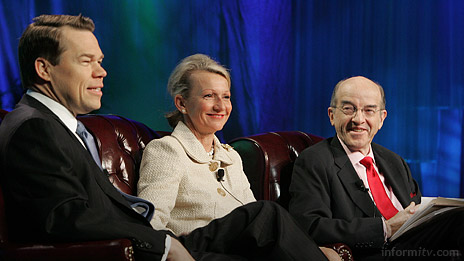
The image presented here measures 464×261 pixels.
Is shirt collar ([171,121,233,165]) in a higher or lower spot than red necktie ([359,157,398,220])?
higher

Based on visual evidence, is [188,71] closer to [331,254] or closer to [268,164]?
[268,164]

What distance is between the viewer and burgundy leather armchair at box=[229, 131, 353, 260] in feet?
8.82

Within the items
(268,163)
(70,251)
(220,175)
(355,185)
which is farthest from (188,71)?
(70,251)

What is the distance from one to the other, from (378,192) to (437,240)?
547 millimetres

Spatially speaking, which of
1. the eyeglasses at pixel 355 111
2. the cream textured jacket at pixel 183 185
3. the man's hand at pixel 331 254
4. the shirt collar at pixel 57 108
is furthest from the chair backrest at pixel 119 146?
the eyeglasses at pixel 355 111

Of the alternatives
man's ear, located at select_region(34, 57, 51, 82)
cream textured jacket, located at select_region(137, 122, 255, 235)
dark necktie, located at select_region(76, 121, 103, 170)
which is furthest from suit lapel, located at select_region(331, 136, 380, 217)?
man's ear, located at select_region(34, 57, 51, 82)

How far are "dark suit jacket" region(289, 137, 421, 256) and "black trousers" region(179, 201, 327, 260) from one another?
1.16 feet

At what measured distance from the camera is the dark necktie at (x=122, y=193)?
5.69 feet

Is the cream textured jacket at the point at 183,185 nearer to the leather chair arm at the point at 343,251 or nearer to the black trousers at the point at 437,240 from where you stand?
the leather chair arm at the point at 343,251

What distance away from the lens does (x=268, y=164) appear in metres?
2.72

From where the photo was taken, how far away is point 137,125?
2559 millimetres

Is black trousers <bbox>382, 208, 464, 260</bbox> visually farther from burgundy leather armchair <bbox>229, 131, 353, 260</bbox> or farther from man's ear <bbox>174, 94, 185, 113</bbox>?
man's ear <bbox>174, 94, 185, 113</bbox>

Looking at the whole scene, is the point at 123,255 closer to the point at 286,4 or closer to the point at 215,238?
the point at 215,238

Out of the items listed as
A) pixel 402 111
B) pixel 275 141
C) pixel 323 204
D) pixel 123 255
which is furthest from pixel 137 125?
pixel 402 111
